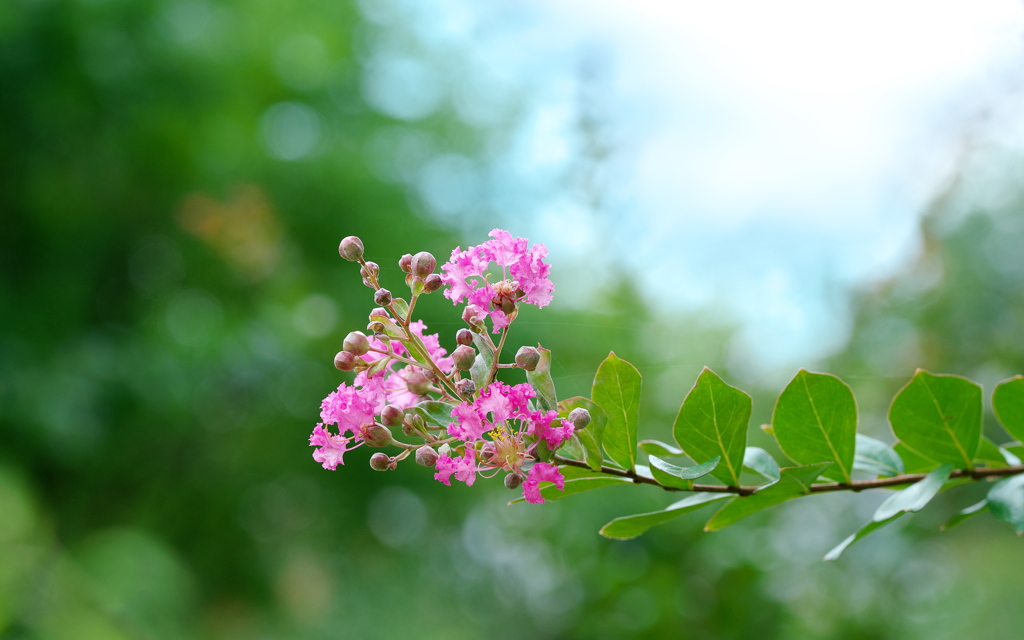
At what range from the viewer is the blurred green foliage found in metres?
2.47

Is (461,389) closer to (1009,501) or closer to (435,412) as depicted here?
(435,412)

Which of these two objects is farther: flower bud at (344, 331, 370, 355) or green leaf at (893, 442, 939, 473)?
green leaf at (893, 442, 939, 473)

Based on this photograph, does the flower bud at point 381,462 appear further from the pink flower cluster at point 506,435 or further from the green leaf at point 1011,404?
the green leaf at point 1011,404

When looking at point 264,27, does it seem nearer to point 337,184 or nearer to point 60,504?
point 337,184

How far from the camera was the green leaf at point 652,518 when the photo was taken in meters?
0.42

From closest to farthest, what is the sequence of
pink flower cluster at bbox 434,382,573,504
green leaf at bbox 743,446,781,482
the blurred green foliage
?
1. pink flower cluster at bbox 434,382,573,504
2. green leaf at bbox 743,446,781,482
3. the blurred green foliage

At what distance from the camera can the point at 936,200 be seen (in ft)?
9.28

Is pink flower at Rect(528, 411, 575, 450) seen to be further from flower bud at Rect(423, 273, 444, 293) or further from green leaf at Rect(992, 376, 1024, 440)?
green leaf at Rect(992, 376, 1024, 440)

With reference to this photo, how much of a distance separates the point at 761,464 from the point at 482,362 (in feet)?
0.67

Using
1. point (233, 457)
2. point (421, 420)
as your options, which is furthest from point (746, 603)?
point (233, 457)

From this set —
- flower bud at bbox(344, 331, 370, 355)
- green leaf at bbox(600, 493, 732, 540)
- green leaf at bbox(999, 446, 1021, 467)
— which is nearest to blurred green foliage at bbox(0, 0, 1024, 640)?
green leaf at bbox(999, 446, 1021, 467)

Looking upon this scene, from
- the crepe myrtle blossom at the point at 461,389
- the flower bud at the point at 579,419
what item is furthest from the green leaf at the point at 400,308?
the flower bud at the point at 579,419

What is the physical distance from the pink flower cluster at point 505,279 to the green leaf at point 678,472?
0.11 meters

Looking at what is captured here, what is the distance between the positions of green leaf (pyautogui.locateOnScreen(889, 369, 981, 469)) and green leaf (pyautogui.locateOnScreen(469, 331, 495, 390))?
25 cm
